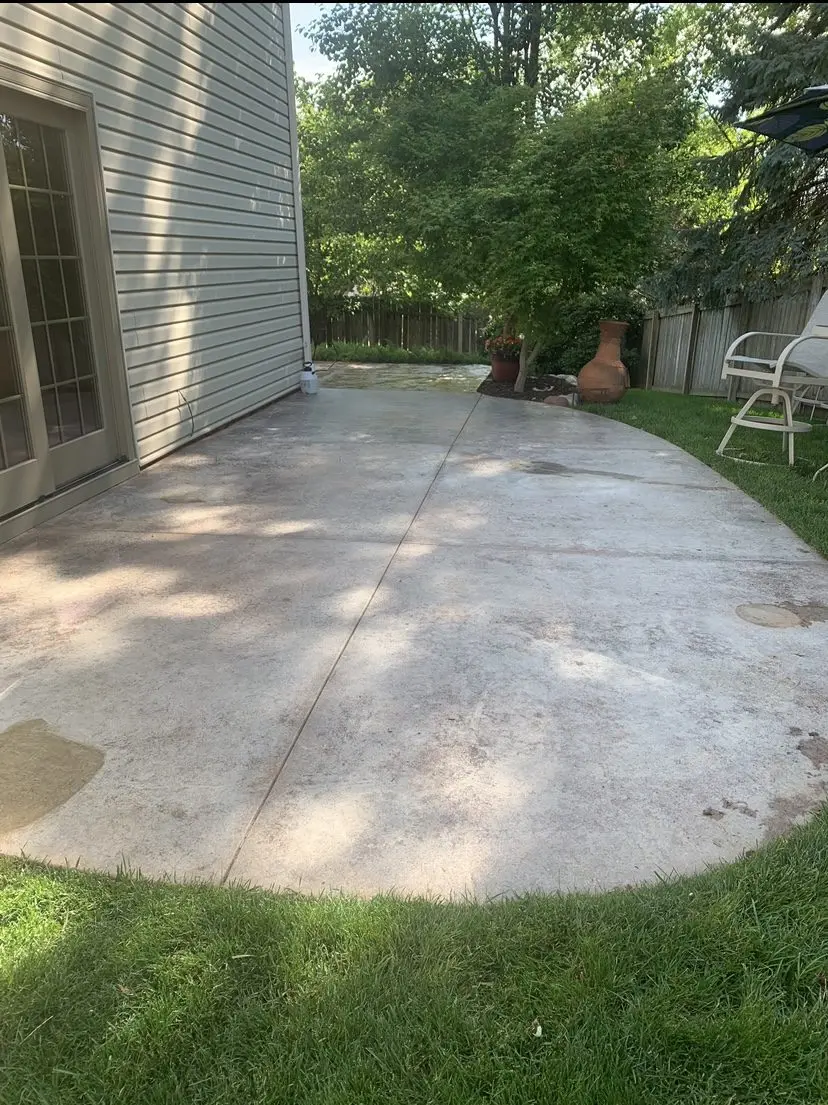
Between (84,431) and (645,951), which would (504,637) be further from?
(84,431)

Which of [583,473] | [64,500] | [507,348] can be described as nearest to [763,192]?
[507,348]

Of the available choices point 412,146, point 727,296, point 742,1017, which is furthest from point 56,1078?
point 412,146

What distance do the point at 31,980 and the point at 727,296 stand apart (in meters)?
9.22

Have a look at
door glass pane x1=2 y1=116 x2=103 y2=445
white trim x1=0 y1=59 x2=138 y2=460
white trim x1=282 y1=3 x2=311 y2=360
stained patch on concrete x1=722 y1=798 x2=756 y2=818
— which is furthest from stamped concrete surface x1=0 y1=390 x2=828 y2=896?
white trim x1=282 y1=3 x2=311 y2=360

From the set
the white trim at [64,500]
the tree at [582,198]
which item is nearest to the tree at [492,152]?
the tree at [582,198]

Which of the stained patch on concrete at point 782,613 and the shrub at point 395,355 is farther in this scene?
the shrub at point 395,355

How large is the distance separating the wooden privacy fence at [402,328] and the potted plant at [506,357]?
4.29 metres

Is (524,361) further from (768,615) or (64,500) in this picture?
(768,615)

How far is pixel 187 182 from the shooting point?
584 centimetres

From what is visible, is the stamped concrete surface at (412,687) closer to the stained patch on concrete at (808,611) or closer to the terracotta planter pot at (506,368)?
the stained patch on concrete at (808,611)

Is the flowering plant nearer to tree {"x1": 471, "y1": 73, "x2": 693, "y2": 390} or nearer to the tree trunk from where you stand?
the tree trunk

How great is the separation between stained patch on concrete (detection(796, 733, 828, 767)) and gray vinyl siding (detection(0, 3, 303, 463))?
4.40 metres

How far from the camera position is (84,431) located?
183 inches

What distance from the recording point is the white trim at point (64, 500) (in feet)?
12.5
